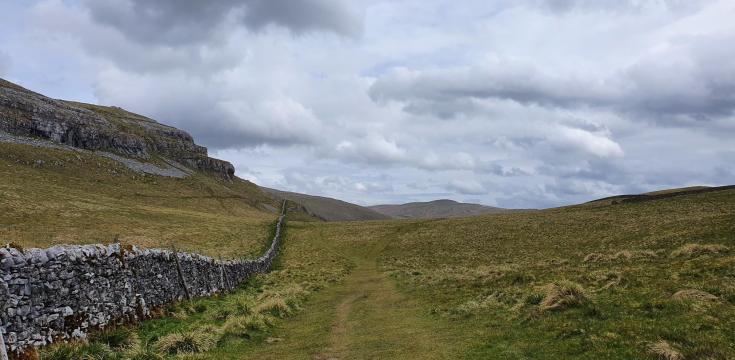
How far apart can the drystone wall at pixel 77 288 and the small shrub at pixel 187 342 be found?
98.2 inches

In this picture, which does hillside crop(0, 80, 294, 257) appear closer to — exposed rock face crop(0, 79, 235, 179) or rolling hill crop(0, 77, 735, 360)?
exposed rock face crop(0, 79, 235, 179)

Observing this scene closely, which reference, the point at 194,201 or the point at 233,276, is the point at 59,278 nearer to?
the point at 233,276

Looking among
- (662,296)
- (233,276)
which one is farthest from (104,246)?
(662,296)

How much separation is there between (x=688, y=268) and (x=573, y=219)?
5307 cm

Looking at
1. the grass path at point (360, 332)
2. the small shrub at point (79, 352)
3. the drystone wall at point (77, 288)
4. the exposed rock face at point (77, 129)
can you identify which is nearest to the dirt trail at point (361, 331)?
the grass path at point (360, 332)

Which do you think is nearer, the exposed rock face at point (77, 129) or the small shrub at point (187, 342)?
the small shrub at point (187, 342)

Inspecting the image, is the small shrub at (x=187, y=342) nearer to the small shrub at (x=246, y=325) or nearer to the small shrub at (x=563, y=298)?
the small shrub at (x=246, y=325)

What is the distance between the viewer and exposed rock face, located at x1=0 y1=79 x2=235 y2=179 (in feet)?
400

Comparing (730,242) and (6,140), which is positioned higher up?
(6,140)

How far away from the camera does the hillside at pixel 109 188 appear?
54375 millimetres

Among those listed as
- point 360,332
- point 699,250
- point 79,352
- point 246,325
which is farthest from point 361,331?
point 699,250

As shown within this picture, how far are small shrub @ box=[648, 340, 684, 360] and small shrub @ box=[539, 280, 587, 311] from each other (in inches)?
224

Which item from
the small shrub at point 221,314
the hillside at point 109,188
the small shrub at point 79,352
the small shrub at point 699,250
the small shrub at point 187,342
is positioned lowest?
the small shrub at point 221,314

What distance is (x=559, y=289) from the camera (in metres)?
17.1
